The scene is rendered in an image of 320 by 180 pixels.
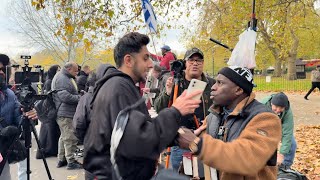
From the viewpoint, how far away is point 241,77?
2.44m

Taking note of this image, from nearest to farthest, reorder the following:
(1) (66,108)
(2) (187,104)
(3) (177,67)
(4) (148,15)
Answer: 1. (2) (187,104)
2. (3) (177,67)
3. (4) (148,15)
4. (1) (66,108)

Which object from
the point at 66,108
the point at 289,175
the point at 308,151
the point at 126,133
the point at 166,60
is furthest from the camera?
the point at 166,60

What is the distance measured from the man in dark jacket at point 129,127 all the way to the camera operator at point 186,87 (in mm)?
1752

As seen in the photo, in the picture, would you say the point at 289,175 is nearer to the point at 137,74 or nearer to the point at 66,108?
the point at 137,74

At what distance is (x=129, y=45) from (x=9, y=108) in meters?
2.33

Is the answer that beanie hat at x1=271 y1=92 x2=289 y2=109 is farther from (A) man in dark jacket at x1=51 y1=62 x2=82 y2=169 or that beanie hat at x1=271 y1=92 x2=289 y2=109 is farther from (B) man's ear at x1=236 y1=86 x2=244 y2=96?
(A) man in dark jacket at x1=51 y1=62 x2=82 y2=169

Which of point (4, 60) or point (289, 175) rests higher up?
point (4, 60)

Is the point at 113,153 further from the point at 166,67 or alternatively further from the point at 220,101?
the point at 166,67

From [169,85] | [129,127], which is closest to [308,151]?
[169,85]

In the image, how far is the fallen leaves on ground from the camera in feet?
18.3

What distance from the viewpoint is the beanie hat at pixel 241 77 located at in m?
2.43

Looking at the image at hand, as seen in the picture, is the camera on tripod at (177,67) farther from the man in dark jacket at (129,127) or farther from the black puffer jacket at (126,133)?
the black puffer jacket at (126,133)

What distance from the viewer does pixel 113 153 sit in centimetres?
175

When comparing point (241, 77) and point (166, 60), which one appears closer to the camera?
point (241, 77)
